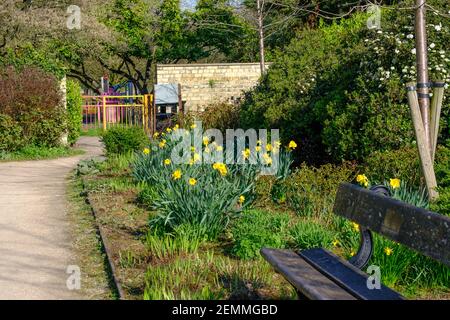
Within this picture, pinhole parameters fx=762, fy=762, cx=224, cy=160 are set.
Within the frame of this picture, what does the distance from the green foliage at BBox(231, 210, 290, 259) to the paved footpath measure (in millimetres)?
1535

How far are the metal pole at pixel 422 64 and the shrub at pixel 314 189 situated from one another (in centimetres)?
139

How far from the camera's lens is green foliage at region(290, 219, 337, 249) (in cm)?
680

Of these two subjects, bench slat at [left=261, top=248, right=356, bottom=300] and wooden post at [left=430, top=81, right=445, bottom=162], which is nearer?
bench slat at [left=261, top=248, right=356, bottom=300]

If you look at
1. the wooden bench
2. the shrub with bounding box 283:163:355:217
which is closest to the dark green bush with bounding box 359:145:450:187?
the shrub with bounding box 283:163:355:217

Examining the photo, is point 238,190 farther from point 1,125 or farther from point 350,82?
point 1,125

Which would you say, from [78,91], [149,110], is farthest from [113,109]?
[78,91]

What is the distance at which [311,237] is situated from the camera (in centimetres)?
686

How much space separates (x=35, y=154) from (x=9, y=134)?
783mm

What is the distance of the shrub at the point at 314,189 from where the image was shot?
28.4 ft

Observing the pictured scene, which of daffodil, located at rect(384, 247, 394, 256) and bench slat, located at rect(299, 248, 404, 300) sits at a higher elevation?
bench slat, located at rect(299, 248, 404, 300)

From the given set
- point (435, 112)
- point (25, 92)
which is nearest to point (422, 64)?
point (435, 112)

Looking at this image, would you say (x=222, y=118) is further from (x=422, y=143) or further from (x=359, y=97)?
(x=422, y=143)

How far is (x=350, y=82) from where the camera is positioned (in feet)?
37.1

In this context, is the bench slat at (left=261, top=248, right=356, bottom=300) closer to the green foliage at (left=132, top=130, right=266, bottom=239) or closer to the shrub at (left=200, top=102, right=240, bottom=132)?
the green foliage at (left=132, top=130, right=266, bottom=239)
